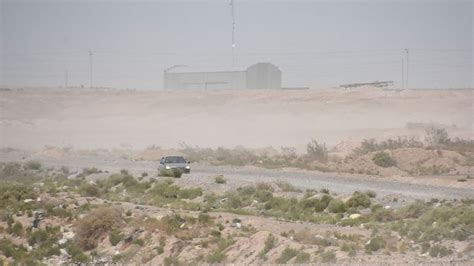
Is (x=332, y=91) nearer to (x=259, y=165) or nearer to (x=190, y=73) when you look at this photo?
(x=190, y=73)

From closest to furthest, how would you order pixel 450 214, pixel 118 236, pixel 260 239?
pixel 260 239
pixel 450 214
pixel 118 236

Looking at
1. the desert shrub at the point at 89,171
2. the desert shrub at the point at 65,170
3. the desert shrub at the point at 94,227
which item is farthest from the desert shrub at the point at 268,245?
the desert shrub at the point at 65,170

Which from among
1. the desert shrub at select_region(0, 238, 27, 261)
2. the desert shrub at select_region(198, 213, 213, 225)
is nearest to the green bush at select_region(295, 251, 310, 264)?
the desert shrub at select_region(198, 213, 213, 225)

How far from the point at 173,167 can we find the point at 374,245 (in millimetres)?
38105

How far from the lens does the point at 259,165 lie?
73875 mm

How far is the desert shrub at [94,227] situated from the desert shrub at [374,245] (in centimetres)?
1074

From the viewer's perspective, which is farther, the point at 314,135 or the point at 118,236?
the point at 314,135

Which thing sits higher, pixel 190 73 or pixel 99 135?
pixel 190 73

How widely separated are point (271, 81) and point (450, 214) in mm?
122190

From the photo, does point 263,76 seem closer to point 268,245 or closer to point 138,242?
point 138,242

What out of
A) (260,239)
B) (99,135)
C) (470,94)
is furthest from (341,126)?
(260,239)

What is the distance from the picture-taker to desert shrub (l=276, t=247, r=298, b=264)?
23672mm

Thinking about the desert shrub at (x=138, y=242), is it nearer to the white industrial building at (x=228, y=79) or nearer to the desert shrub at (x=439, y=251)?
the desert shrub at (x=439, y=251)

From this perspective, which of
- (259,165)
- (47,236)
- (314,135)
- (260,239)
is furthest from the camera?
(314,135)
